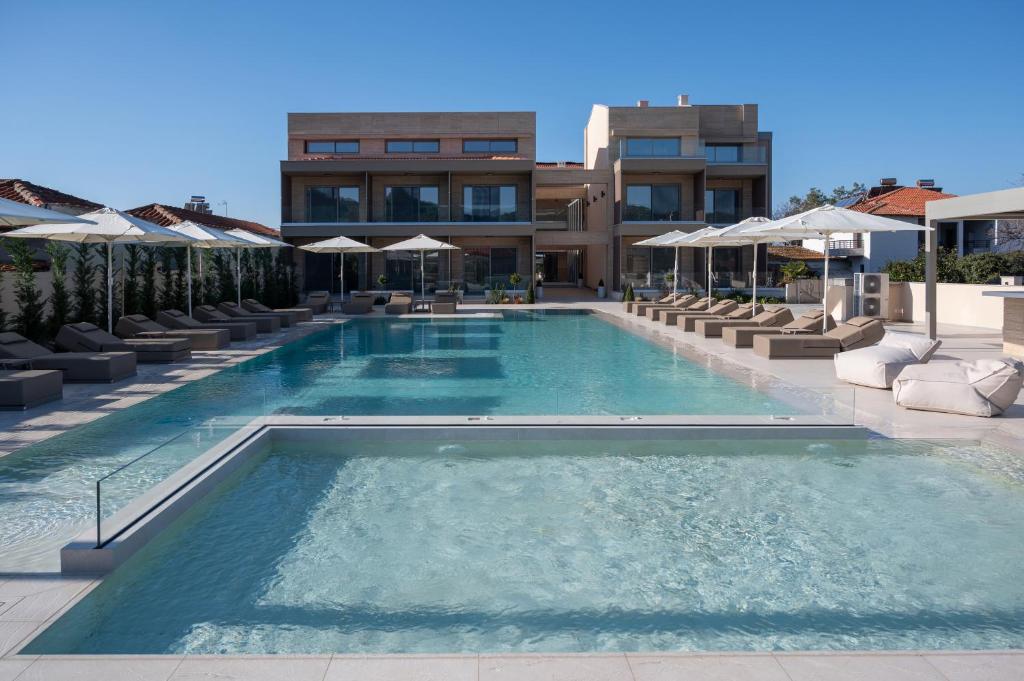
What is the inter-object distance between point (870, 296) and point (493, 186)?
61.2 ft

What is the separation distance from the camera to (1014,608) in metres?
4.64

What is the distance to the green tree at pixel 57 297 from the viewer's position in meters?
15.9

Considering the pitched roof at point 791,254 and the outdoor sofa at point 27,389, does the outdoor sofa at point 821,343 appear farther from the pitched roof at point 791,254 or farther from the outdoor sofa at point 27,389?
the pitched roof at point 791,254

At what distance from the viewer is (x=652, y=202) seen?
1495 inches

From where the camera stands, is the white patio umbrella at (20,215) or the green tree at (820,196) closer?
the white patio umbrella at (20,215)

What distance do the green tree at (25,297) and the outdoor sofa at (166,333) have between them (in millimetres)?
1422

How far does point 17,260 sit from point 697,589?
14.7 metres

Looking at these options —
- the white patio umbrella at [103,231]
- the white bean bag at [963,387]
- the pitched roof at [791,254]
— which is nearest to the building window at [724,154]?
the pitched roof at [791,254]

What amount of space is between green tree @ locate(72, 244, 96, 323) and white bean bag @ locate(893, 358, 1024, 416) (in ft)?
52.0

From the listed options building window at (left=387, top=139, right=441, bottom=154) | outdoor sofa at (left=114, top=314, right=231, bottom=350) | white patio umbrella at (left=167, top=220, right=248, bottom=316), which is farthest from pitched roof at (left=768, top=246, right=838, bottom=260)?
outdoor sofa at (left=114, top=314, right=231, bottom=350)

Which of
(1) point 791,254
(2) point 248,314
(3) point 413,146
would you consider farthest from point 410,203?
(1) point 791,254

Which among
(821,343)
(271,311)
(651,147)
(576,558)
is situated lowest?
(576,558)

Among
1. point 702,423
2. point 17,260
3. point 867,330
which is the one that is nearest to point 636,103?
point 867,330

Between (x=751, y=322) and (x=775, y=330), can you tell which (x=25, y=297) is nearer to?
(x=775, y=330)
